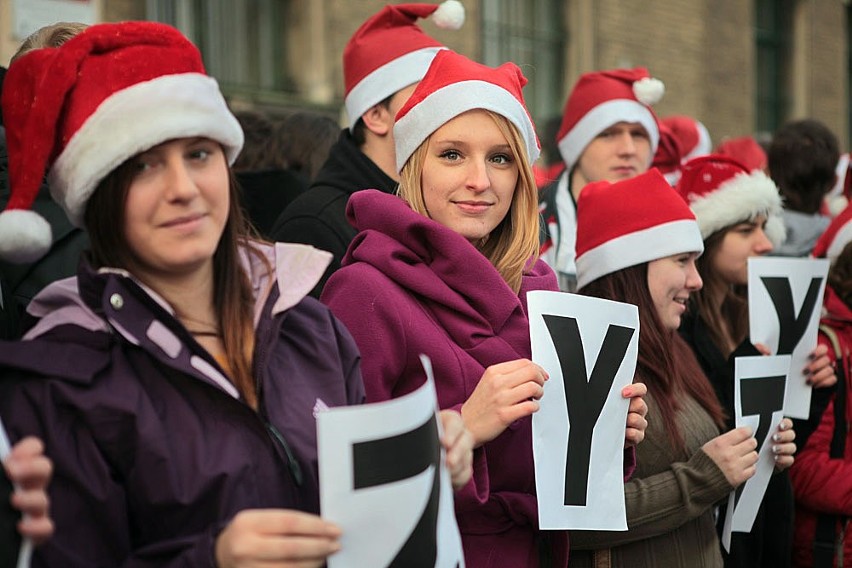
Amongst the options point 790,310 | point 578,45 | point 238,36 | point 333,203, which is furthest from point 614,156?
point 578,45

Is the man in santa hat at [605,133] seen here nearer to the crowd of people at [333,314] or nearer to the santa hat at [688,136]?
the crowd of people at [333,314]

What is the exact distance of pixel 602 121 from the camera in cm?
525

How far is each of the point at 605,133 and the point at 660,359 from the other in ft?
7.20

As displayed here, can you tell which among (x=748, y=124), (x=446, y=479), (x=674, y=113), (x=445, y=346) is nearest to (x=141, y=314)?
(x=446, y=479)

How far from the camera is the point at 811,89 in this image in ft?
56.1

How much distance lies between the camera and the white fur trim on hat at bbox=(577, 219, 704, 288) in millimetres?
3404

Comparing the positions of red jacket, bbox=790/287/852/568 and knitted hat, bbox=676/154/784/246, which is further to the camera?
knitted hat, bbox=676/154/784/246

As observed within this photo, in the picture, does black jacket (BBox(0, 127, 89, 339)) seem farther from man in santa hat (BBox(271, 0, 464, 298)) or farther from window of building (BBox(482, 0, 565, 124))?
window of building (BBox(482, 0, 565, 124))

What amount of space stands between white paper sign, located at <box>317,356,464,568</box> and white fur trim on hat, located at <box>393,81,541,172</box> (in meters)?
1.01

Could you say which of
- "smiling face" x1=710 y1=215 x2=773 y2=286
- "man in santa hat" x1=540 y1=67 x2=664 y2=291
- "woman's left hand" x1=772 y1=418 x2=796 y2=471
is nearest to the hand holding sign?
"woman's left hand" x1=772 y1=418 x2=796 y2=471

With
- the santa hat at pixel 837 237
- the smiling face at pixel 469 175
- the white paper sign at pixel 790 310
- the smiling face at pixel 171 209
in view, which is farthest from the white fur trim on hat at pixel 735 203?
the smiling face at pixel 171 209

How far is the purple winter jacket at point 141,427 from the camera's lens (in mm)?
1868

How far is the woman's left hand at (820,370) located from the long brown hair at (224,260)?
2.20 m

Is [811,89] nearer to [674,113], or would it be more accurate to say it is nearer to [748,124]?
[748,124]
